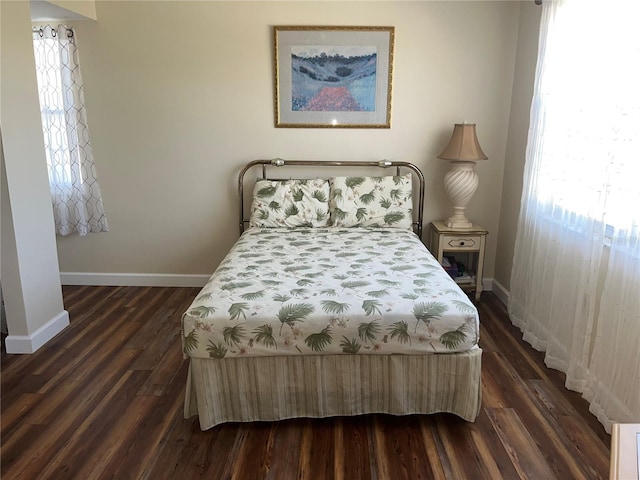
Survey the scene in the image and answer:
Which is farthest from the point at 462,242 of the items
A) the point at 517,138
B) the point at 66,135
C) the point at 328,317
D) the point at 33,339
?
the point at 66,135

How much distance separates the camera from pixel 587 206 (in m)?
2.46

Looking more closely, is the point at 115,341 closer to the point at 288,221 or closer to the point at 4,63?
the point at 288,221

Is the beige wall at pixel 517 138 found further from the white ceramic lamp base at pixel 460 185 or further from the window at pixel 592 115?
the window at pixel 592 115

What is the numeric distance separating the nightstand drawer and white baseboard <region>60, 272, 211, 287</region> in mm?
2036

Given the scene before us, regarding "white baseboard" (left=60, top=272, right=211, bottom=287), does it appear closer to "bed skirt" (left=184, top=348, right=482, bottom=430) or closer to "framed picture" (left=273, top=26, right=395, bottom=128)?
"framed picture" (left=273, top=26, right=395, bottom=128)

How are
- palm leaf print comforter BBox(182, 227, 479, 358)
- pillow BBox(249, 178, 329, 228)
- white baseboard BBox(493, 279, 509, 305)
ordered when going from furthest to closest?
1. white baseboard BBox(493, 279, 509, 305)
2. pillow BBox(249, 178, 329, 228)
3. palm leaf print comforter BBox(182, 227, 479, 358)

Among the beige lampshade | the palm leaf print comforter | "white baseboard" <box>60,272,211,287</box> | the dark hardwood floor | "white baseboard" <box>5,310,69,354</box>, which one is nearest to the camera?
the dark hardwood floor

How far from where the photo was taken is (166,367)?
2.76 meters

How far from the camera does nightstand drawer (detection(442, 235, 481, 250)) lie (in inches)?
142

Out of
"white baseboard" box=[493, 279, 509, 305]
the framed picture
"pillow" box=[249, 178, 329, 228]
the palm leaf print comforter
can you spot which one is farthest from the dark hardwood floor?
the framed picture

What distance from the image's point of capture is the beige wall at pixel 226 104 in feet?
11.7

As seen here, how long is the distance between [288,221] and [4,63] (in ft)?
6.48

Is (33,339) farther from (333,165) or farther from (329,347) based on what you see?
(333,165)

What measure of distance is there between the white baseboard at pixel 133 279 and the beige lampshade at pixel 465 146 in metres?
2.29
